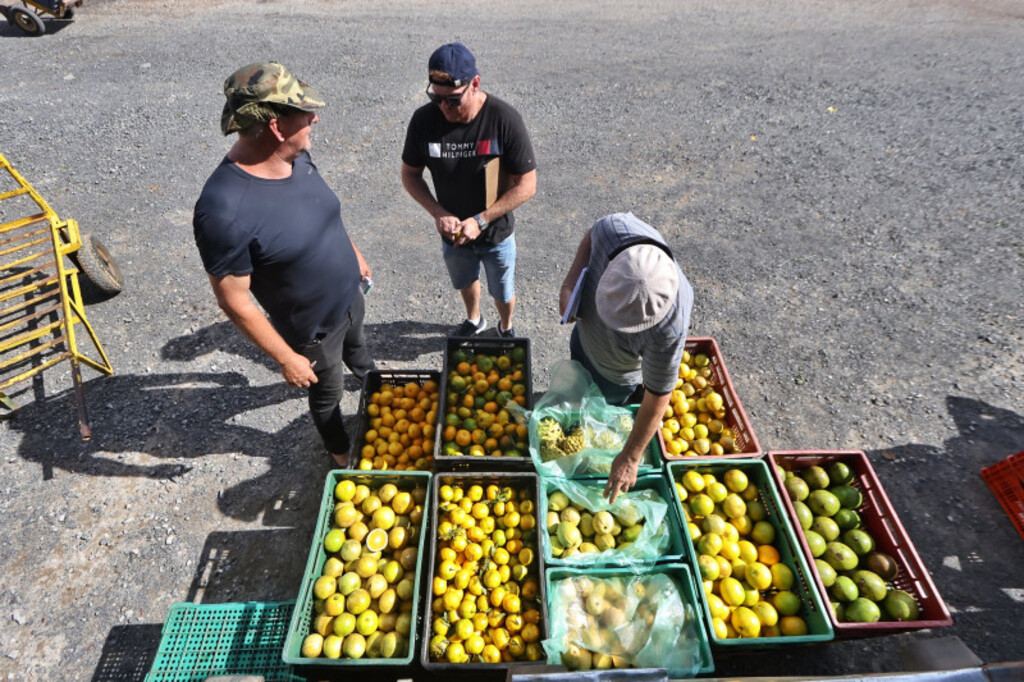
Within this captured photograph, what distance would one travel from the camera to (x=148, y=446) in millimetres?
4426

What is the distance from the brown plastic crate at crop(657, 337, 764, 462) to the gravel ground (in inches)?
34.5

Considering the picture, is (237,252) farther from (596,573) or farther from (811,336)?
(811,336)

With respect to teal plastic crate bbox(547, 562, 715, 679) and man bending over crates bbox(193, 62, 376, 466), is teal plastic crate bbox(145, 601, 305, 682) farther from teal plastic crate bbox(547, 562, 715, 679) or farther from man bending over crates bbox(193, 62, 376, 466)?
teal plastic crate bbox(547, 562, 715, 679)

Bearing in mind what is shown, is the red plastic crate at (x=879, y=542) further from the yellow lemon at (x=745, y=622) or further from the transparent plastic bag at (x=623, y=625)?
the transparent plastic bag at (x=623, y=625)

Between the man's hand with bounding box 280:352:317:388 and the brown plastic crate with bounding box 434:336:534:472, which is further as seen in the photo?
the brown plastic crate with bounding box 434:336:534:472

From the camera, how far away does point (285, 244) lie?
2691 mm

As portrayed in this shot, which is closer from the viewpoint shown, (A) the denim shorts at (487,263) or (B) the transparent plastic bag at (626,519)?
(B) the transparent plastic bag at (626,519)

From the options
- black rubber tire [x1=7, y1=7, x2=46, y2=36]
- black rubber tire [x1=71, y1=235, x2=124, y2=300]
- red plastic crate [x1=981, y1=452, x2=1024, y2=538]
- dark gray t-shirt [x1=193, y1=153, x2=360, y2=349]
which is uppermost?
black rubber tire [x1=7, y1=7, x2=46, y2=36]

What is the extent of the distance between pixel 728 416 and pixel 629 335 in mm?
1814

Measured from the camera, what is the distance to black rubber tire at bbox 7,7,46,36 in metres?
11.1

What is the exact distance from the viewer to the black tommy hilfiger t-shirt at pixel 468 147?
3.63m

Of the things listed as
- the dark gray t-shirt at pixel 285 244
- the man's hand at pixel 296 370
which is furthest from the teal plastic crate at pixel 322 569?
the dark gray t-shirt at pixel 285 244

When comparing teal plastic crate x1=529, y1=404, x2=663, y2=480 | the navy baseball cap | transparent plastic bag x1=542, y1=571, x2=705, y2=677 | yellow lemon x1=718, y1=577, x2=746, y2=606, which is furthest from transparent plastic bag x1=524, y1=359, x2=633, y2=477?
the navy baseball cap

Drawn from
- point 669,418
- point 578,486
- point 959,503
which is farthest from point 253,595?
point 959,503
